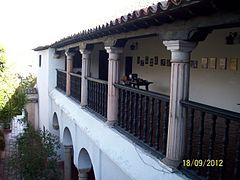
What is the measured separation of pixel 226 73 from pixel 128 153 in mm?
3358

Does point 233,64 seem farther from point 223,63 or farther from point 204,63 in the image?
point 204,63

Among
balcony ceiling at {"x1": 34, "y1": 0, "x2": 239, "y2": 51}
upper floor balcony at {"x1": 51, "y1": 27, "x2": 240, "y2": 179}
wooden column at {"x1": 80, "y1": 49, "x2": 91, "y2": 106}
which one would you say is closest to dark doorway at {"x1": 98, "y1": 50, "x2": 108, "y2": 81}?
upper floor balcony at {"x1": 51, "y1": 27, "x2": 240, "y2": 179}

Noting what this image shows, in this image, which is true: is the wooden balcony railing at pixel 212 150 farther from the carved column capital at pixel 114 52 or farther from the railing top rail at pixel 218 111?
the carved column capital at pixel 114 52

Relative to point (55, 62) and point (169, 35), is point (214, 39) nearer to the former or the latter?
point (169, 35)

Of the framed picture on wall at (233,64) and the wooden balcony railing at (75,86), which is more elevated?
the framed picture on wall at (233,64)

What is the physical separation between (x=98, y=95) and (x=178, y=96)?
3728 mm

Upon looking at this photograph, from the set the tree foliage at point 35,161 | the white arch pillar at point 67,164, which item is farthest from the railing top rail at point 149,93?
the white arch pillar at point 67,164

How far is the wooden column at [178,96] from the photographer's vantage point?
3.91 meters

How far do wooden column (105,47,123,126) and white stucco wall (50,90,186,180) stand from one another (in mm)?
286

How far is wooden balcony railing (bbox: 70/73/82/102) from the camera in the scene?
9.69m

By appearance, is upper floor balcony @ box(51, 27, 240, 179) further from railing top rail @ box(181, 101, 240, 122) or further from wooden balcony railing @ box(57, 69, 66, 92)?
wooden balcony railing @ box(57, 69, 66, 92)

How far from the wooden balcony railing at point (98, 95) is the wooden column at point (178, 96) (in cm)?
285

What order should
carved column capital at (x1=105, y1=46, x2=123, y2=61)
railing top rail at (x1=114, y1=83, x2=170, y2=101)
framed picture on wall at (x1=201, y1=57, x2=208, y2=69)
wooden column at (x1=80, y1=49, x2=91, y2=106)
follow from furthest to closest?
1. wooden column at (x1=80, y1=49, x2=91, y2=106)
2. framed picture on wall at (x1=201, y1=57, x2=208, y2=69)
3. carved column capital at (x1=105, y1=46, x2=123, y2=61)
4. railing top rail at (x1=114, y1=83, x2=170, y2=101)

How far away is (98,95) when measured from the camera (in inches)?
295
